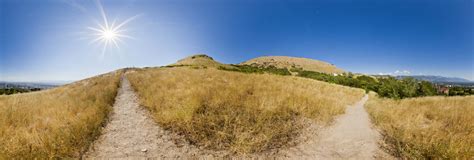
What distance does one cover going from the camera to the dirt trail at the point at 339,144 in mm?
5504

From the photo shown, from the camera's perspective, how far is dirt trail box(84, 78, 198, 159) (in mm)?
5246

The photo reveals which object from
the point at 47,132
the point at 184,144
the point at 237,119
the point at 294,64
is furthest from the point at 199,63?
the point at 184,144

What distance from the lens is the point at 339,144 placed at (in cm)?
631

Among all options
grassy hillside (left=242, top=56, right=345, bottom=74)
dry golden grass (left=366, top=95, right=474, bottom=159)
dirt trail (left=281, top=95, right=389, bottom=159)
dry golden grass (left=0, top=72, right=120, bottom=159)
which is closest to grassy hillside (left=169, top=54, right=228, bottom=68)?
grassy hillside (left=242, top=56, right=345, bottom=74)

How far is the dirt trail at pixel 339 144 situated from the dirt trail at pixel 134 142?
119 inches

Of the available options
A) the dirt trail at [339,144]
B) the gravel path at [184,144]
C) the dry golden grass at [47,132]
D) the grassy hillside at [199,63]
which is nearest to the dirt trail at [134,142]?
the gravel path at [184,144]

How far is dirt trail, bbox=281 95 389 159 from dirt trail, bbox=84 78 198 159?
9.93 feet

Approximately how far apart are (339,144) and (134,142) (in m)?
5.81

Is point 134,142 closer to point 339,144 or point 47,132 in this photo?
point 47,132

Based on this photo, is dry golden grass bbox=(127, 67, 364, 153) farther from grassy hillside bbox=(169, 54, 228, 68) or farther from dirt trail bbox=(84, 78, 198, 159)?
grassy hillside bbox=(169, 54, 228, 68)

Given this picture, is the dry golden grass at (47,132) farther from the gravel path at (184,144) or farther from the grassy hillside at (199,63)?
the grassy hillside at (199,63)

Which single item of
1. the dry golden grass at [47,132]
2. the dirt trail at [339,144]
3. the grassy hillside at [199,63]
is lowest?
the dirt trail at [339,144]

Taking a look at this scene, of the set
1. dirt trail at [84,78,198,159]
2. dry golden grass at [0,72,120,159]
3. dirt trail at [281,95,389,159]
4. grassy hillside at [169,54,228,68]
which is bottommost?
dirt trail at [281,95,389,159]

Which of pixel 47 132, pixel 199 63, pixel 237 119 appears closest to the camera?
pixel 47 132
